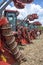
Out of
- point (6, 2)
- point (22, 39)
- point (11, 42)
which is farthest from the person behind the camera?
point (22, 39)

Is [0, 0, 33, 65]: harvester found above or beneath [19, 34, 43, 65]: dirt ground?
above

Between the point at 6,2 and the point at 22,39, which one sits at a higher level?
the point at 6,2

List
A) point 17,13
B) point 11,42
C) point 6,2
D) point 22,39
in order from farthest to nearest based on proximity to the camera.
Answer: point 22,39 < point 17,13 < point 11,42 < point 6,2

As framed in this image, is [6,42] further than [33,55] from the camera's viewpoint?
No

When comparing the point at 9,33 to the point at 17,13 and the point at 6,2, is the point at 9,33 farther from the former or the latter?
the point at 17,13

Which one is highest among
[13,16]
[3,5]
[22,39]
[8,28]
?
[3,5]

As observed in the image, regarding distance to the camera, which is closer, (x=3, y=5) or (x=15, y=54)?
(x=3, y=5)

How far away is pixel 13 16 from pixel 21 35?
1.89 m

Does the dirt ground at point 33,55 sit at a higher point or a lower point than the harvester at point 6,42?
lower

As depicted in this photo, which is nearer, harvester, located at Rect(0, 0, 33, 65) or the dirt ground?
harvester, located at Rect(0, 0, 33, 65)

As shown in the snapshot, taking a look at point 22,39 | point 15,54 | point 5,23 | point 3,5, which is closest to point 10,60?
point 15,54

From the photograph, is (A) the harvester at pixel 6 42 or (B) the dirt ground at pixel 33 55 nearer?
(A) the harvester at pixel 6 42

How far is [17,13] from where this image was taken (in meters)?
10.8

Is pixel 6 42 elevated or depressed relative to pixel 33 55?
elevated
